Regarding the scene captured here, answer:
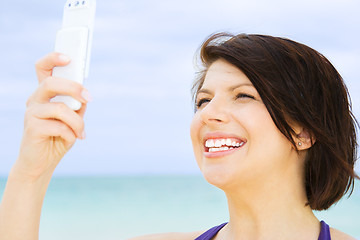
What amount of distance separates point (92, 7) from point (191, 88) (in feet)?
6.49

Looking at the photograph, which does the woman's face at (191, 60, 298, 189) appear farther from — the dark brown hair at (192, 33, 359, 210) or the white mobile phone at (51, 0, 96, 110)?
the white mobile phone at (51, 0, 96, 110)

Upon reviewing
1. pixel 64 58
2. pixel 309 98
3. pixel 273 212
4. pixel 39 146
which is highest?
pixel 309 98

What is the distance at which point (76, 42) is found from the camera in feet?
4.97

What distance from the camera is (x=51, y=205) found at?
16344mm

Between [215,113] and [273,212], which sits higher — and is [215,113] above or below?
above

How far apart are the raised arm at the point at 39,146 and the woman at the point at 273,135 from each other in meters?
1.01

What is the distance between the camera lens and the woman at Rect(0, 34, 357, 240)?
8.07 ft

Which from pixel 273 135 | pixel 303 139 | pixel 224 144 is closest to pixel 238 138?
pixel 224 144

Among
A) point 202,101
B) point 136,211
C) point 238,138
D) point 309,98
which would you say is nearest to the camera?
point 238,138

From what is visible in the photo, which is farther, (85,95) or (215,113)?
(215,113)

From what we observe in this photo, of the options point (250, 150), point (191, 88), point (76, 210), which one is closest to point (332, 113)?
point (250, 150)

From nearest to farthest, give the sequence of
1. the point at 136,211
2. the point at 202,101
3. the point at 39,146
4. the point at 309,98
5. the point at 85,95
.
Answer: the point at 85,95 < the point at 39,146 < the point at 309,98 < the point at 202,101 < the point at 136,211

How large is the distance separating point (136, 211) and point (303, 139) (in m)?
13.8

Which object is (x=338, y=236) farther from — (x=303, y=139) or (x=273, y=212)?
(x=303, y=139)
